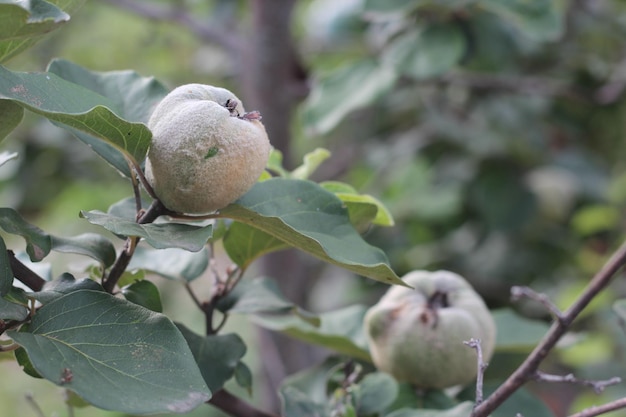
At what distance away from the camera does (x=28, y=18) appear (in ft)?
1.40

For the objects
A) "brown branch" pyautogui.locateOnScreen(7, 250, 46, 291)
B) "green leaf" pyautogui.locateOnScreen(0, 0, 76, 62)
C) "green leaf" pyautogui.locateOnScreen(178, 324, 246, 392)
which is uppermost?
"green leaf" pyautogui.locateOnScreen(0, 0, 76, 62)

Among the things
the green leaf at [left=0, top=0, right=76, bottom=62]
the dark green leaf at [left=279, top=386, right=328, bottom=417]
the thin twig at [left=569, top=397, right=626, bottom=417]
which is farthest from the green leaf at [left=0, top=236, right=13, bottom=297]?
the thin twig at [left=569, top=397, right=626, bottom=417]

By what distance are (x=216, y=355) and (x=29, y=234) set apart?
0.60ft

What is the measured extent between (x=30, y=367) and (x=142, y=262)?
8.3 inches

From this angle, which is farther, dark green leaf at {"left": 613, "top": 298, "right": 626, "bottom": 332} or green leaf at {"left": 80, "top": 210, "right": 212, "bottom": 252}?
dark green leaf at {"left": 613, "top": 298, "right": 626, "bottom": 332}

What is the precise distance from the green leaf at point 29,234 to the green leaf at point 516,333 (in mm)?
531

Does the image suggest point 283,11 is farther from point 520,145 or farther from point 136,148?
point 136,148

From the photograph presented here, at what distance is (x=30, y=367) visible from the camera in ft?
1.57

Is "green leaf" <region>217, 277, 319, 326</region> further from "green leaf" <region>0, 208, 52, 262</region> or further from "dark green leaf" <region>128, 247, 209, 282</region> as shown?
"green leaf" <region>0, 208, 52, 262</region>

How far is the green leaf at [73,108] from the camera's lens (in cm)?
46

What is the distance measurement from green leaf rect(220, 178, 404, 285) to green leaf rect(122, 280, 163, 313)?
85 mm

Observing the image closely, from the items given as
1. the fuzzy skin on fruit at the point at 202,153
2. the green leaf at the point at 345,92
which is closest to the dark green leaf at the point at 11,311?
the fuzzy skin on fruit at the point at 202,153

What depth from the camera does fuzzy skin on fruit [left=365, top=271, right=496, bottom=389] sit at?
2.27 ft

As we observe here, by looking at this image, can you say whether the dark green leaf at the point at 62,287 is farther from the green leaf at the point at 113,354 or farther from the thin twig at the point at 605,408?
the thin twig at the point at 605,408
